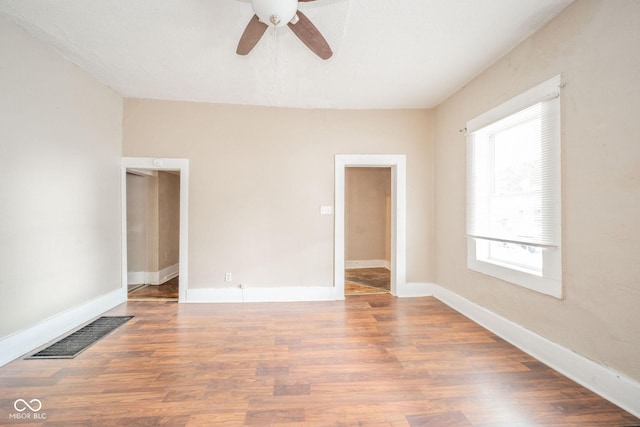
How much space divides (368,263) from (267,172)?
3.65 m

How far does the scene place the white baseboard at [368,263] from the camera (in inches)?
248

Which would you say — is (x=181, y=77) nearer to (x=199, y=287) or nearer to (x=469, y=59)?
(x=199, y=287)

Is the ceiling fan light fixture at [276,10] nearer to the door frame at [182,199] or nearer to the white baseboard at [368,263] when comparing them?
the door frame at [182,199]

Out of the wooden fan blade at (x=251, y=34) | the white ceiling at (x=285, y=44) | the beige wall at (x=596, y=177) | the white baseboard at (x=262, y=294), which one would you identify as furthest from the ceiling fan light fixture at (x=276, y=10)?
the white baseboard at (x=262, y=294)

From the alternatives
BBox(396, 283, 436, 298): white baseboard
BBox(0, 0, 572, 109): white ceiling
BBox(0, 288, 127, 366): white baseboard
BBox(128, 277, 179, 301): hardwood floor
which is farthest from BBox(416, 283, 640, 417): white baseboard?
BBox(0, 288, 127, 366): white baseboard

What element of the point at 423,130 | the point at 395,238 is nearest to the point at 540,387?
the point at 395,238

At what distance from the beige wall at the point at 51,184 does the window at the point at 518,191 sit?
440 centimetres

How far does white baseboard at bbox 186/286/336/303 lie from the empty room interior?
0.10 feet

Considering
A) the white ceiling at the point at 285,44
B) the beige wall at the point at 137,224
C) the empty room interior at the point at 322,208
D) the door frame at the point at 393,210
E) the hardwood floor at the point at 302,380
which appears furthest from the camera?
the beige wall at the point at 137,224

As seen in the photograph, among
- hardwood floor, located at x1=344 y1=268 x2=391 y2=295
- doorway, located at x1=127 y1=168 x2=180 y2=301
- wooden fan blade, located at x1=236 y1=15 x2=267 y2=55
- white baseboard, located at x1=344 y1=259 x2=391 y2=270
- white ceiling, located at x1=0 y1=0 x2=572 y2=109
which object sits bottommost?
hardwood floor, located at x1=344 y1=268 x2=391 y2=295

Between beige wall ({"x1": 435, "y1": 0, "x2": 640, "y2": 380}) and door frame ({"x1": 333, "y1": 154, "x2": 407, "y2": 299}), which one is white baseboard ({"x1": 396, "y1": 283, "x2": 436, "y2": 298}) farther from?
beige wall ({"x1": 435, "y1": 0, "x2": 640, "y2": 380})

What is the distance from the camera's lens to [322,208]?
12.9 feet

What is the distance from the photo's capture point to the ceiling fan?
1.66m

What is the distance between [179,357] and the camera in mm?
2295
